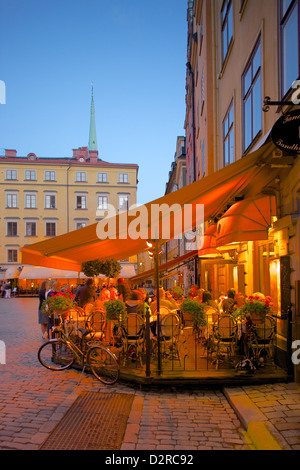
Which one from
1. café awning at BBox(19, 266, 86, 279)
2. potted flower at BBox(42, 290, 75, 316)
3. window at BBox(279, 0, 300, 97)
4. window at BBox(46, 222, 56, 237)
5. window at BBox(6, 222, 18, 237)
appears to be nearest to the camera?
window at BBox(279, 0, 300, 97)

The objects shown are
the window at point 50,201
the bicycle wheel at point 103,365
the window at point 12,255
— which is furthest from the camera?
the window at point 50,201

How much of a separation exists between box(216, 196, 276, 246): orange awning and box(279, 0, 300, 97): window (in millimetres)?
2016

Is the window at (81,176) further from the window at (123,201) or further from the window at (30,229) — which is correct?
the window at (30,229)

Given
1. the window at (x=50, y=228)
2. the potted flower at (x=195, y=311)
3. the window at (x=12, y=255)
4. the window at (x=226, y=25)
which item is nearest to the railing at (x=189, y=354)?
the potted flower at (x=195, y=311)

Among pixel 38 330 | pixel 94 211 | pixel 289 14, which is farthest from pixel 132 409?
pixel 94 211

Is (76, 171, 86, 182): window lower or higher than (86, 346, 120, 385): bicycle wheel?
higher

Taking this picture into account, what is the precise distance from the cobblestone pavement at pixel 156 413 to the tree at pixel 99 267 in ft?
17.6

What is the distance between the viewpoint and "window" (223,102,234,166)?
11883 millimetres

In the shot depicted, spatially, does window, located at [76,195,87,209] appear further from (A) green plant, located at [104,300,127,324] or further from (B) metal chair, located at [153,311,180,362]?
(A) green plant, located at [104,300,127,324]

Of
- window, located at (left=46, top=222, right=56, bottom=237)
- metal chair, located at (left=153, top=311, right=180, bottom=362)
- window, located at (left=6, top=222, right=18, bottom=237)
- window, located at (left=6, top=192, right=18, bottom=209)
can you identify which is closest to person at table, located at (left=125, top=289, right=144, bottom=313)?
metal chair, located at (left=153, top=311, right=180, bottom=362)

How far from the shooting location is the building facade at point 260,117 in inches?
246

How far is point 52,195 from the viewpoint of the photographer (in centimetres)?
5031

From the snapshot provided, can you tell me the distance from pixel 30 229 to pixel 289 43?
4700 centimetres
